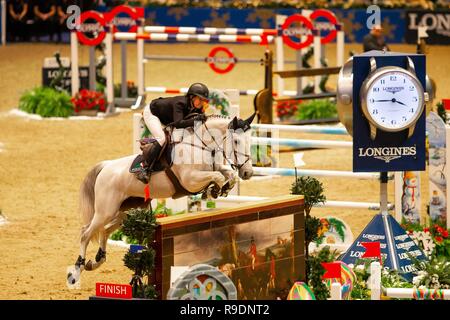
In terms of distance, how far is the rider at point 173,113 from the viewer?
10297 millimetres

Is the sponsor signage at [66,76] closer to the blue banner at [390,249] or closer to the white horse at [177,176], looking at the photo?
the white horse at [177,176]

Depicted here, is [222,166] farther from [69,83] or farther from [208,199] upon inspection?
[69,83]

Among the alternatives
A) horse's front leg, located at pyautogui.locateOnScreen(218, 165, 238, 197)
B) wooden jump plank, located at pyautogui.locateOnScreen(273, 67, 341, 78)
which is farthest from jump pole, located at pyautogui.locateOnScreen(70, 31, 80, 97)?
horse's front leg, located at pyautogui.locateOnScreen(218, 165, 238, 197)

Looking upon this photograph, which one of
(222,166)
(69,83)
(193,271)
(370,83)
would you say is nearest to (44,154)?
(69,83)

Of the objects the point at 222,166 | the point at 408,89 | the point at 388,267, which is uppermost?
the point at 408,89

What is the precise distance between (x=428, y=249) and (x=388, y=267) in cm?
112

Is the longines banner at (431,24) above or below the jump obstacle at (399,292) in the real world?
above

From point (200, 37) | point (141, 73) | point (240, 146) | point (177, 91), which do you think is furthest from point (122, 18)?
point (240, 146)

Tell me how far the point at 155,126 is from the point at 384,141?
2020mm

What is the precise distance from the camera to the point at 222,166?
34.0ft

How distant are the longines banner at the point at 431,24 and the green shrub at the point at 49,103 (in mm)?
9381

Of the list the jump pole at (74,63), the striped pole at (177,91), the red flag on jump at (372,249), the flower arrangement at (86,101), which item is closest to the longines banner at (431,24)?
the striped pole at (177,91)

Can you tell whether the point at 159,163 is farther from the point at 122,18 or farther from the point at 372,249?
Result: the point at 122,18

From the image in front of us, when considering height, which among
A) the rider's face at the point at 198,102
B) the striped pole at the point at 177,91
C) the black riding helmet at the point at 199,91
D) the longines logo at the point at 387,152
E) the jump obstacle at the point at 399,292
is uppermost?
the striped pole at the point at 177,91
